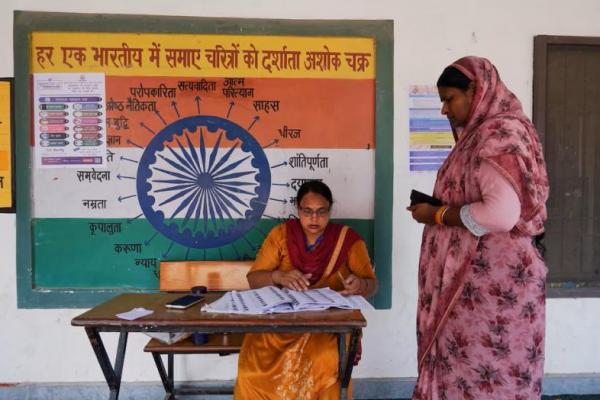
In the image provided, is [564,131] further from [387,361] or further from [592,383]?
[387,361]

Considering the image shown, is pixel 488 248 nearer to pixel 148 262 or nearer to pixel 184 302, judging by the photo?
pixel 184 302

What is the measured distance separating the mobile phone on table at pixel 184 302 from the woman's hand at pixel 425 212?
0.96 m

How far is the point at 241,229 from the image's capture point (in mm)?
2881

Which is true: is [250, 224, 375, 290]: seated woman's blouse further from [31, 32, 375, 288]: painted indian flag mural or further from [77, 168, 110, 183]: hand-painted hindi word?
[77, 168, 110, 183]: hand-painted hindi word

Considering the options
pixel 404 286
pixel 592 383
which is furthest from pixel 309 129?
pixel 592 383

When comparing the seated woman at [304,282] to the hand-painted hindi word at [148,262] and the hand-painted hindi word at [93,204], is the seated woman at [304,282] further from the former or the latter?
the hand-painted hindi word at [93,204]

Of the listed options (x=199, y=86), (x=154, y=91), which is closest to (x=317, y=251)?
(x=199, y=86)

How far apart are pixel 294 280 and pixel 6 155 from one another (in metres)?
1.90

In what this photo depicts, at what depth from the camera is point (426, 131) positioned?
2893 millimetres

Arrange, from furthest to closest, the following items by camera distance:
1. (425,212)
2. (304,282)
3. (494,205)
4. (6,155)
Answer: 1. (6,155)
2. (304,282)
3. (425,212)
4. (494,205)

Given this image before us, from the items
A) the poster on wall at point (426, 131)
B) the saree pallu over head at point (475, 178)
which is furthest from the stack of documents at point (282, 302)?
the poster on wall at point (426, 131)

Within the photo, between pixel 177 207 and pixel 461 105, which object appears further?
pixel 177 207

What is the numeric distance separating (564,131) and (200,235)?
91.0 inches

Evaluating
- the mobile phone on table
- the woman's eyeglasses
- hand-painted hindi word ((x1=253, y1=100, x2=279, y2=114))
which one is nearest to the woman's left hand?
the woman's eyeglasses
